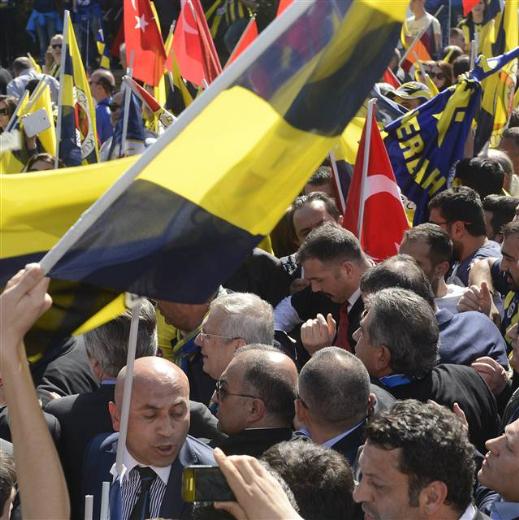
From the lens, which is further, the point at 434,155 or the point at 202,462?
the point at 434,155

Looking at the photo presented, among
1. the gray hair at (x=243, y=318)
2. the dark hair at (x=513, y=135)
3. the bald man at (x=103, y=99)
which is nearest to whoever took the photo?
the gray hair at (x=243, y=318)

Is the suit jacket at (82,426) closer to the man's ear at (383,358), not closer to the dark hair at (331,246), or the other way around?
the man's ear at (383,358)

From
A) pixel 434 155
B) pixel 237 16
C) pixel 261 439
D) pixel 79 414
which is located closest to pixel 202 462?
pixel 261 439

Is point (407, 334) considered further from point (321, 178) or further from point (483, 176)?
point (321, 178)

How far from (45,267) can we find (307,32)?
896 mm

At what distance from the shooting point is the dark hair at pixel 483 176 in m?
8.41

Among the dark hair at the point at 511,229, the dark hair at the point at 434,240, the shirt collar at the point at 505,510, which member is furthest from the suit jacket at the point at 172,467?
the dark hair at the point at 511,229

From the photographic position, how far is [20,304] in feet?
10.2

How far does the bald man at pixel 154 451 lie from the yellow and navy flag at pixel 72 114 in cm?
483

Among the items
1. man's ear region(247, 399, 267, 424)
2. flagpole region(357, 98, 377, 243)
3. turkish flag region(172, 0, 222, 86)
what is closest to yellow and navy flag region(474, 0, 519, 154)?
turkish flag region(172, 0, 222, 86)

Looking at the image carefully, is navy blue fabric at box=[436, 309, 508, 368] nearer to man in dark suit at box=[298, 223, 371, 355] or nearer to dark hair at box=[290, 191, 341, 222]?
man in dark suit at box=[298, 223, 371, 355]

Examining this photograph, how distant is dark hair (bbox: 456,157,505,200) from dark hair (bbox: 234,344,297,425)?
3.92 m

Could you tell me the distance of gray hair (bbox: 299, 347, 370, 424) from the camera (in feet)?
15.0

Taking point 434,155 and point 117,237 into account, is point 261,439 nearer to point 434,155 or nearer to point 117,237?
point 117,237
